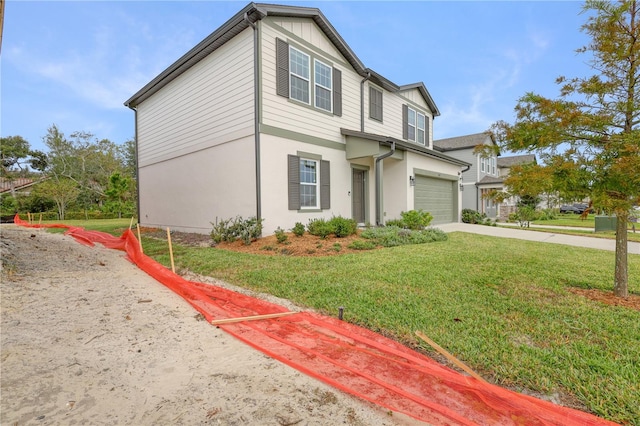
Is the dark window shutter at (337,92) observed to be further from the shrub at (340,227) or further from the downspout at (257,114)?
the shrub at (340,227)

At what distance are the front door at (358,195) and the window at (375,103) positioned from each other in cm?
248

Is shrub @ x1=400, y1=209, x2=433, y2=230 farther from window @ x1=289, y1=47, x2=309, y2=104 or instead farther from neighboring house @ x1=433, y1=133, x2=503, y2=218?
neighboring house @ x1=433, y1=133, x2=503, y2=218

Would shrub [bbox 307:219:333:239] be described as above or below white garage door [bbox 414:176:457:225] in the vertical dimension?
below

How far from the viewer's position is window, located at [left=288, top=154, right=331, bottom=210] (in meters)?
8.96

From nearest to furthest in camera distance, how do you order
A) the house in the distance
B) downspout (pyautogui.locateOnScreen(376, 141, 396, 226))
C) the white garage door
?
1. downspout (pyautogui.locateOnScreen(376, 141, 396, 226))
2. the white garage door
3. the house in the distance

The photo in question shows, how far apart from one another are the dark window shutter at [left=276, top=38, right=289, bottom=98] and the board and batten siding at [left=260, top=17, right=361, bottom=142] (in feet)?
0.37

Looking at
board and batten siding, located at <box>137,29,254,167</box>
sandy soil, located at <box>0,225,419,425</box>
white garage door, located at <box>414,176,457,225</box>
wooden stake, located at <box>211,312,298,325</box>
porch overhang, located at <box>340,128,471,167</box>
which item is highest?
board and batten siding, located at <box>137,29,254,167</box>

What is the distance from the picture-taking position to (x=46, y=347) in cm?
251

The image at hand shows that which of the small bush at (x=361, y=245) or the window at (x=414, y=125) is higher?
the window at (x=414, y=125)

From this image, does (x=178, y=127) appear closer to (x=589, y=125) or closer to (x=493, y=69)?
(x=589, y=125)

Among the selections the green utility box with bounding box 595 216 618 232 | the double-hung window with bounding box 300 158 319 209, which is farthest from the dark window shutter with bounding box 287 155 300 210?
the green utility box with bounding box 595 216 618 232

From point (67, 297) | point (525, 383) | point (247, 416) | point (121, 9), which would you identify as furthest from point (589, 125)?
point (121, 9)

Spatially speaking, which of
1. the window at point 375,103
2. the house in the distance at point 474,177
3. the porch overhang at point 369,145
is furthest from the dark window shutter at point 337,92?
the house in the distance at point 474,177

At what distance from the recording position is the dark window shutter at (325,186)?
387 inches
